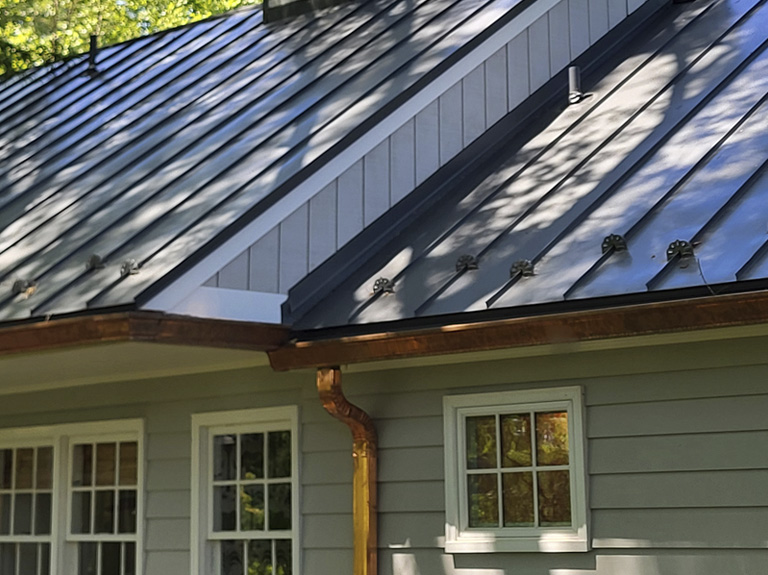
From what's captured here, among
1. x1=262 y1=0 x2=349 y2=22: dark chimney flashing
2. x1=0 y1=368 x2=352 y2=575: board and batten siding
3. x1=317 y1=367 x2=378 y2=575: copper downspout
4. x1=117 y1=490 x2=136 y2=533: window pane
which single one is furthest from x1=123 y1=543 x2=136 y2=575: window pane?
x1=262 y1=0 x2=349 y2=22: dark chimney flashing

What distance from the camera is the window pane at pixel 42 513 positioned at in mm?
10727

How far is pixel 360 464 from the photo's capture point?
815 centimetres

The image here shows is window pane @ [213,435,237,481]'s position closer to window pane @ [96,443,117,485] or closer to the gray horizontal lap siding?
the gray horizontal lap siding

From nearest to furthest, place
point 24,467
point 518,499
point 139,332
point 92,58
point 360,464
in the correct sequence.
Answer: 1. point 139,332
2. point 518,499
3. point 360,464
4. point 24,467
5. point 92,58

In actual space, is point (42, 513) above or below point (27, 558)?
above

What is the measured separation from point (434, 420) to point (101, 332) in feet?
7.03

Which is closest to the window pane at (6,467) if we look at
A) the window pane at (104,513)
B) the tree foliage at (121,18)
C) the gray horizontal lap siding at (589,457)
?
the window pane at (104,513)

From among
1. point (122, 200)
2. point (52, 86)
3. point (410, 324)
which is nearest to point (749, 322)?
point (410, 324)

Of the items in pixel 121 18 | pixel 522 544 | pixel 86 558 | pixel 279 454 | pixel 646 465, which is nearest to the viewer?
pixel 646 465

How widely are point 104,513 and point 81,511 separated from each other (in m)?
0.35

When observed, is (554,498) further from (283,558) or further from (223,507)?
(223,507)

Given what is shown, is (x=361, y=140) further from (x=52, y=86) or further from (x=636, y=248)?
(x=52, y=86)

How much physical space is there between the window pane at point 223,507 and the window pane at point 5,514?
2641mm

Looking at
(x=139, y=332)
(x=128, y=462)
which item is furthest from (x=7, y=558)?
(x=139, y=332)
